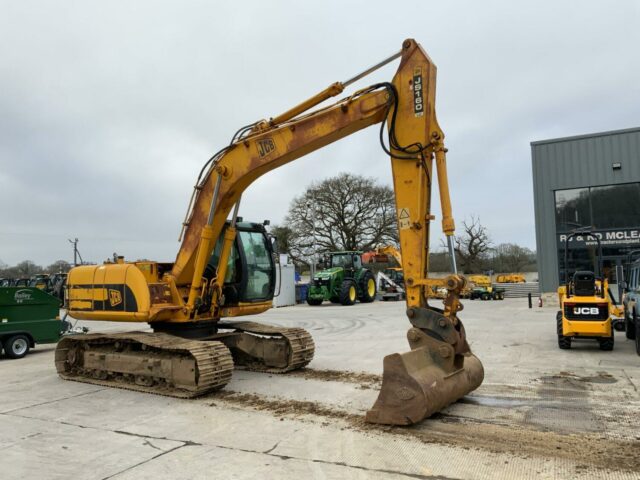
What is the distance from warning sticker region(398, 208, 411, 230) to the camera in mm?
6238

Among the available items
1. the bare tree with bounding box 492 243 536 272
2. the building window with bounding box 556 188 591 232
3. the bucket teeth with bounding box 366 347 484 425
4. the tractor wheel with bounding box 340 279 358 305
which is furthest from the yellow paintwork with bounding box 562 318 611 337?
the bare tree with bounding box 492 243 536 272

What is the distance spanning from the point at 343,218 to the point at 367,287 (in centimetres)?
1533

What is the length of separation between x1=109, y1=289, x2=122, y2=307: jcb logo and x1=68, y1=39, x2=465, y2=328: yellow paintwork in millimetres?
155

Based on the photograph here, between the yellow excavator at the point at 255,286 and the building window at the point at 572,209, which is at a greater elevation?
the building window at the point at 572,209

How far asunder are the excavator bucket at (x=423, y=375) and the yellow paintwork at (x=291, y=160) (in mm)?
274

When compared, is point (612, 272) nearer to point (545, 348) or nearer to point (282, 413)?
point (545, 348)

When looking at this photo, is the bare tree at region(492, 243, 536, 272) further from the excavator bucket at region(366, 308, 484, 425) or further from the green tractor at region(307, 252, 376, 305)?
the excavator bucket at region(366, 308, 484, 425)

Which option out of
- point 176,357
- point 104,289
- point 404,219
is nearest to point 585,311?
point 404,219

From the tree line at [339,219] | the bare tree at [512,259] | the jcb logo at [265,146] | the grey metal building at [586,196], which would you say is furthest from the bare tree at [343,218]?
the jcb logo at [265,146]

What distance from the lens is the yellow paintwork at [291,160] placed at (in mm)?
6223

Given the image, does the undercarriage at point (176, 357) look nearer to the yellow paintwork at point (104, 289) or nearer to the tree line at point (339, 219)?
the yellow paintwork at point (104, 289)

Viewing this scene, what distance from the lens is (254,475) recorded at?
4262 millimetres

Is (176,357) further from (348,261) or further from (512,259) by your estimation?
(512,259)

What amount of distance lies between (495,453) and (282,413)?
255 centimetres
